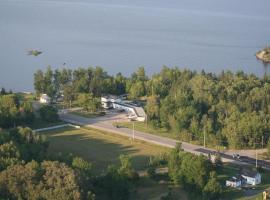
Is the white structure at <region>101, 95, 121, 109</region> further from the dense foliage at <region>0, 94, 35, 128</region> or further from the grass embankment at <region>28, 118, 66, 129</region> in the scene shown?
the dense foliage at <region>0, 94, 35, 128</region>

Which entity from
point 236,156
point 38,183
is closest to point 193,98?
point 236,156

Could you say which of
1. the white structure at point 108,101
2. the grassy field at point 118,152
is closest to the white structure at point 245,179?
the grassy field at point 118,152

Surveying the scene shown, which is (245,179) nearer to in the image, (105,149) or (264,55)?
(105,149)

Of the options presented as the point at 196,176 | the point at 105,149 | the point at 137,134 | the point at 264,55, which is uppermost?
the point at 264,55

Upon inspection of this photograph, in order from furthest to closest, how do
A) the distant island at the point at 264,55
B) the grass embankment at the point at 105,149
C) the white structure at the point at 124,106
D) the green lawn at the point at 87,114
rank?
the distant island at the point at 264,55 < the green lawn at the point at 87,114 < the white structure at the point at 124,106 < the grass embankment at the point at 105,149

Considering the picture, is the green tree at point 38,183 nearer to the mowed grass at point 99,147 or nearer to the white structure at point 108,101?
the mowed grass at point 99,147

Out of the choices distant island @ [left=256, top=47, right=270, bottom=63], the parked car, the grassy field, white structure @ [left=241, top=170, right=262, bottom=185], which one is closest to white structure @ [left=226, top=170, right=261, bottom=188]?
white structure @ [left=241, top=170, right=262, bottom=185]

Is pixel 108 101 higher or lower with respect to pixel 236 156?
higher
